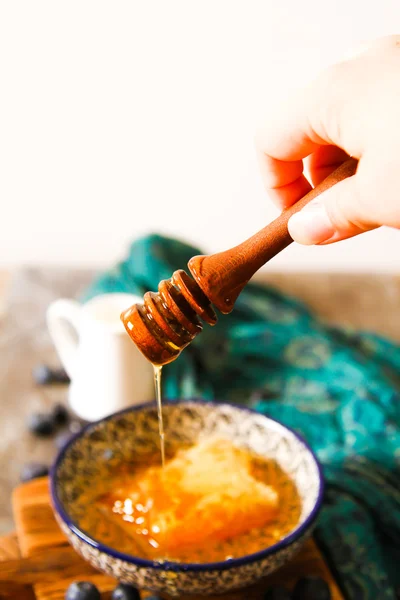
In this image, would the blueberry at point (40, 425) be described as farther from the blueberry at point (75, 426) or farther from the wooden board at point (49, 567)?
the wooden board at point (49, 567)

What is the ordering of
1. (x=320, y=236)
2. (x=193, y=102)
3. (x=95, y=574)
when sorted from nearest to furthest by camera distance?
1. (x=320, y=236)
2. (x=95, y=574)
3. (x=193, y=102)

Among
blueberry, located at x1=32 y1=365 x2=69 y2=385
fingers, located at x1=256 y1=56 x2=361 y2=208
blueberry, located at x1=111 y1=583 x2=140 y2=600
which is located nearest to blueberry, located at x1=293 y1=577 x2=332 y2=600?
blueberry, located at x1=111 y1=583 x2=140 y2=600

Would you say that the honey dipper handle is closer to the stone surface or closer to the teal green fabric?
the teal green fabric

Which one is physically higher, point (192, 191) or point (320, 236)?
point (320, 236)

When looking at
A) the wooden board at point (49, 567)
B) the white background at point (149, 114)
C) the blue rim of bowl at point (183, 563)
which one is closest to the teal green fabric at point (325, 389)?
the wooden board at point (49, 567)

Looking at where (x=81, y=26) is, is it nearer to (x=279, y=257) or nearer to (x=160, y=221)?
(x=160, y=221)

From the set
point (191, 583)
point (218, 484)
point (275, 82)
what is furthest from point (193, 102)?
point (191, 583)

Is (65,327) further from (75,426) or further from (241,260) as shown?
(241,260)
